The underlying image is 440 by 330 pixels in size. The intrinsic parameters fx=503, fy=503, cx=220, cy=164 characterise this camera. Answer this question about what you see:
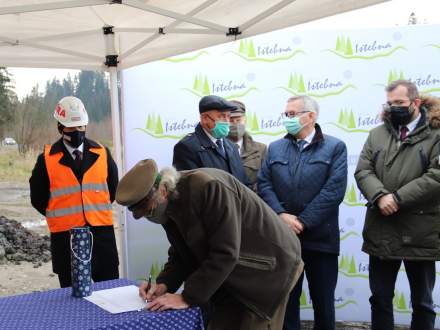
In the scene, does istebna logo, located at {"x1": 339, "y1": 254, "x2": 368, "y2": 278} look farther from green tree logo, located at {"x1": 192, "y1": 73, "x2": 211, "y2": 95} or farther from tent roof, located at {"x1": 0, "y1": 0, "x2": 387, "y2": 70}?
tent roof, located at {"x1": 0, "y1": 0, "x2": 387, "y2": 70}

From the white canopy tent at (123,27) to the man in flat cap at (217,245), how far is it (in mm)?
1332

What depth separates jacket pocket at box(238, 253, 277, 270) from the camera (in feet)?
6.04

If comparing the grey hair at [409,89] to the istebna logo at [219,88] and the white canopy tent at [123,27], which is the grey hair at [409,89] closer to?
the white canopy tent at [123,27]

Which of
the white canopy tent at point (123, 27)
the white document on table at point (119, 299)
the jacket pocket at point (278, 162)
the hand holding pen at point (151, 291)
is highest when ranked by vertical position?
the white canopy tent at point (123, 27)

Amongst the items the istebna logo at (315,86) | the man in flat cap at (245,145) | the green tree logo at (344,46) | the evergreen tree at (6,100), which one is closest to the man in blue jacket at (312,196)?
the man in flat cap at (245,145)

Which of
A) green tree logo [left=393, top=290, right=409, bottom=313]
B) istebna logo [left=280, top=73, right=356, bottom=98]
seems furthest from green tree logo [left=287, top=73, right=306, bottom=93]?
green tree logo [left=393, top=290, right=409, bottom=313]

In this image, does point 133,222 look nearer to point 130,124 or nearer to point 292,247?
point 130,124

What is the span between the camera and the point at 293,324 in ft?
10.2

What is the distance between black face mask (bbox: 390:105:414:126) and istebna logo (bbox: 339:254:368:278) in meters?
1.31

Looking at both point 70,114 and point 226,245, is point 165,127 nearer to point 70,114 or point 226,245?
point 70,114

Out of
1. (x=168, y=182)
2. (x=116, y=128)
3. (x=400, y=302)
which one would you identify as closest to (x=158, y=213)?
(x=168, y=182)

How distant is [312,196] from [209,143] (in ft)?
2.28

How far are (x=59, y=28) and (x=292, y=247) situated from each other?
7.72ft

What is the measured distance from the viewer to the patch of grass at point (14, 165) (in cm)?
721
